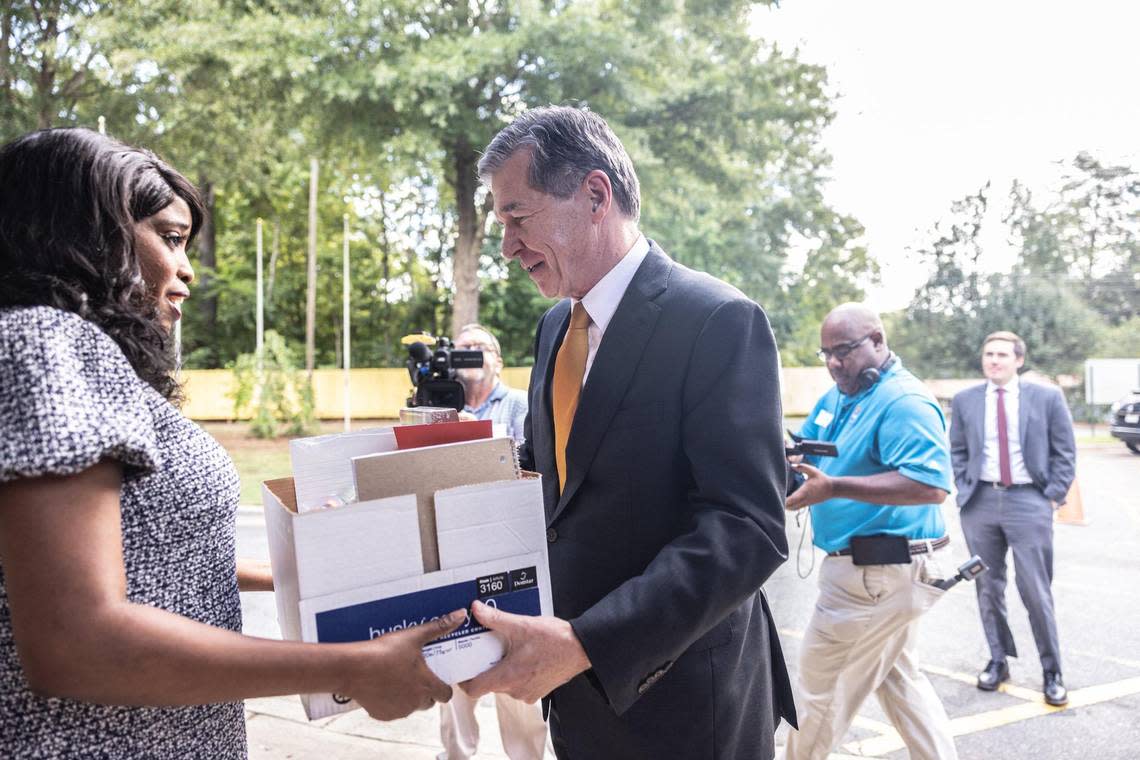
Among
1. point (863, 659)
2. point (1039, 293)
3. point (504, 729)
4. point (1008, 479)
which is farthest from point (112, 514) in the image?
point (1039, 293)

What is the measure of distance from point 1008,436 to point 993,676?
1.40m

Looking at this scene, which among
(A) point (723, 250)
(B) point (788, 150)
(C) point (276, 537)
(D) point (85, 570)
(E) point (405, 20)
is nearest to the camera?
(D) point (85, 570)

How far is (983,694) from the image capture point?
4.23 meters

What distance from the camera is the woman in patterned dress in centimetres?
91

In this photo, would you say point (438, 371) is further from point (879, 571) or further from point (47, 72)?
point (47, 72)

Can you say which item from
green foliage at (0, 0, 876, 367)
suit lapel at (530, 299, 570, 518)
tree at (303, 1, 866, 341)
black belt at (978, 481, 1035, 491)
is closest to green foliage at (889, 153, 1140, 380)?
green foliage at (0, 0, 876, 367)

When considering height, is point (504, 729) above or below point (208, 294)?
below

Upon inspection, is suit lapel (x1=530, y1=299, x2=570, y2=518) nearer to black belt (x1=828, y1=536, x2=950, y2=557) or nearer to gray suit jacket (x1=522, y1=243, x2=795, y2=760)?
gray suit jacket (x1=522, y1=243, x2=795, y2=760)

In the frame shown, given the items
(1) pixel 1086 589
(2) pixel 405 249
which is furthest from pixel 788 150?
(2) pixel 405 249

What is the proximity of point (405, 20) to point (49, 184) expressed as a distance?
35.9ft

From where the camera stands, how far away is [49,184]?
3.66 feet

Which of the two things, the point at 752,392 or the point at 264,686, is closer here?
the point at 264,686

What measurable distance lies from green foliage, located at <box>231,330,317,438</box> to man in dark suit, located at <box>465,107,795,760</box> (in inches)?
592

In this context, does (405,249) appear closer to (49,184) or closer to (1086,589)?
(1086,589)
